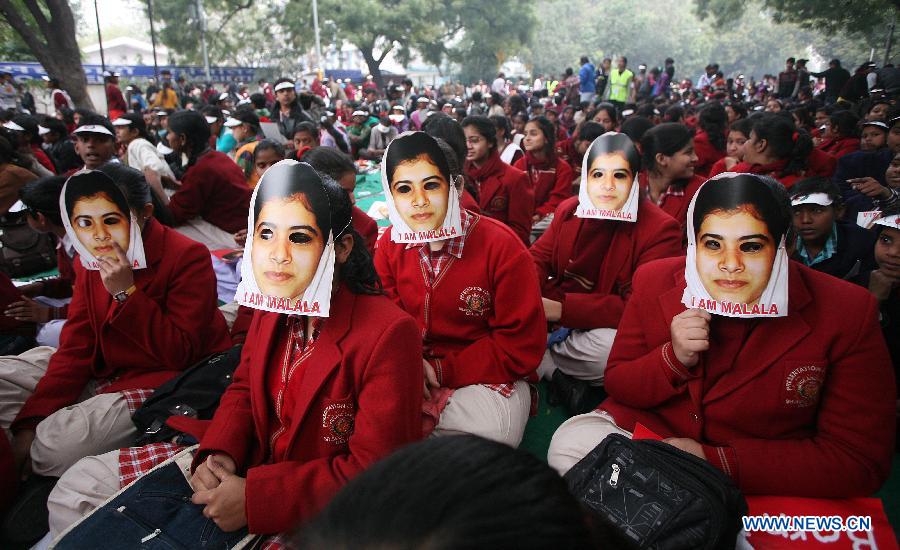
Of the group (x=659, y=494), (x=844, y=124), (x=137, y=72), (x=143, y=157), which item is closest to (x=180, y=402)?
(x=659, y=494)

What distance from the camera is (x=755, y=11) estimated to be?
1953 inches

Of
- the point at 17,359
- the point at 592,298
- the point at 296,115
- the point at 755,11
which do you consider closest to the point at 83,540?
the point at 17,359

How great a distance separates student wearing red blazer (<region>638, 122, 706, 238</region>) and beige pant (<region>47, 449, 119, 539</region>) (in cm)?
308

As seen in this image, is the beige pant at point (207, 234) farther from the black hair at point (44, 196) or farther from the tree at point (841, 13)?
the tree at point (841, 13)

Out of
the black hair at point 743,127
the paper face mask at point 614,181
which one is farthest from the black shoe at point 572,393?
the black hair at point 743,127

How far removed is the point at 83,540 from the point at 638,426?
167cm

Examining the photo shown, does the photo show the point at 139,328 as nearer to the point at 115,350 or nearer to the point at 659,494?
the point at 115,350

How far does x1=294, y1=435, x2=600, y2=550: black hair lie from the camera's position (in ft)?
1.92

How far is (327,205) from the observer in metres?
1.64

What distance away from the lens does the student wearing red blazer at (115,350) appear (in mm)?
2176

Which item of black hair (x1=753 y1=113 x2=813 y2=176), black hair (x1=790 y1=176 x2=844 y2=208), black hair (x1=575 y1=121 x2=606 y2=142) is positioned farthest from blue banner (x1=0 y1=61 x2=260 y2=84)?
black hair (x1=790 y1=176 x2=844 y2=208)

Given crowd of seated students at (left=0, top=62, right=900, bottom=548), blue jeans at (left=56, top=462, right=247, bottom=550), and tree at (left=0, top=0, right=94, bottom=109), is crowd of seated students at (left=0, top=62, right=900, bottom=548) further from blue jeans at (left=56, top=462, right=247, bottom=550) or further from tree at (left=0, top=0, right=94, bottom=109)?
tree at (left=0, top=0, right=94, bottom=109)

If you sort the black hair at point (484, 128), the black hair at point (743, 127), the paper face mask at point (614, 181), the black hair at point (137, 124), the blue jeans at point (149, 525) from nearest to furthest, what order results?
the blue jeans at point (149, 525) → the paper face mask at point (614, 181) → the black hair at point (484, 128) → the black hair at point (743, 127) → the black hair at point (137, 124)

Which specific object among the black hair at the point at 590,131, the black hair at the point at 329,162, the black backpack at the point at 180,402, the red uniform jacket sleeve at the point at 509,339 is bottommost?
the black backpack at the point at 180,402
